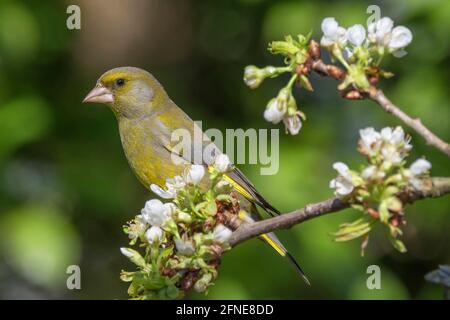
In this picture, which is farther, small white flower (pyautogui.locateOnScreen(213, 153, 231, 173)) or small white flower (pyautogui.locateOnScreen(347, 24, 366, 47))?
small white flower (pyautogui.locateOnScreen(213, 153, 231, 173))

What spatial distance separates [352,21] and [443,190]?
3.36 meters

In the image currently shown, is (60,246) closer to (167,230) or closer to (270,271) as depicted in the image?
(270,271)

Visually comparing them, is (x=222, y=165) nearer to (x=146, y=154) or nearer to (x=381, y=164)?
(x=381, y=164)

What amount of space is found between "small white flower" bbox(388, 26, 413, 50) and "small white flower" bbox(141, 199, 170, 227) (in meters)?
0.76

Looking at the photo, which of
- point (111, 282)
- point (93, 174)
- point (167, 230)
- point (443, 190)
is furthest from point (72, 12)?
point (443, 190)

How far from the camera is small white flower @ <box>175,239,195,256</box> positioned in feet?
7.25

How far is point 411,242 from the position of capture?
582cm

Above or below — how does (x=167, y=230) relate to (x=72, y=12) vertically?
below

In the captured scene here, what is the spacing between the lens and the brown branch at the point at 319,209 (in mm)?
1845

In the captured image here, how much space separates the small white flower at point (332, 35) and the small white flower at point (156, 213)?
629 mm

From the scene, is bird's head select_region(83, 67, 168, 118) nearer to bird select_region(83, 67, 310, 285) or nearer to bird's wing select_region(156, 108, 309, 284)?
bird select_region(83, 67, 310, 285)

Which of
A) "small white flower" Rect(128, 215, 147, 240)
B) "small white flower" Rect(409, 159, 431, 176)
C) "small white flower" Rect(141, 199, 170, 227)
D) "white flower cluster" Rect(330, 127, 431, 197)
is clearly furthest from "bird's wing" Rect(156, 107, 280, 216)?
"small white flower" Rect(409, 159, 431, 176)

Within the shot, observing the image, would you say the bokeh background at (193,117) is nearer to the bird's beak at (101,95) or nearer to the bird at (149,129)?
the bird at (149,129)

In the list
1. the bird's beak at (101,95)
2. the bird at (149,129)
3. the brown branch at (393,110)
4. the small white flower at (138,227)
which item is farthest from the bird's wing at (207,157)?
the brown branch at (393,110)
